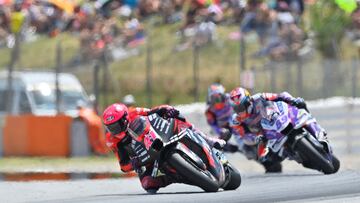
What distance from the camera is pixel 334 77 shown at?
20.8 m

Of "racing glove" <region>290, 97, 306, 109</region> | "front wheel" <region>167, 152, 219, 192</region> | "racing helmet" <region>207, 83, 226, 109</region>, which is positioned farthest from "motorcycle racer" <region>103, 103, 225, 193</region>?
"racing helmet" <region>207, 83, 226, 109</region>

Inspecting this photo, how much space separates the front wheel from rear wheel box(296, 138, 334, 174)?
2781mm

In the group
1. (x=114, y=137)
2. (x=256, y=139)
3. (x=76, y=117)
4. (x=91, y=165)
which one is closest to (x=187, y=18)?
(x=76, y=117)

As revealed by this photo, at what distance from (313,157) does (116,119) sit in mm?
3522

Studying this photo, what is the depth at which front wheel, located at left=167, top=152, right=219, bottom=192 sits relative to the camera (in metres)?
10.7

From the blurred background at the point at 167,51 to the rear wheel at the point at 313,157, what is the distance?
7354mm

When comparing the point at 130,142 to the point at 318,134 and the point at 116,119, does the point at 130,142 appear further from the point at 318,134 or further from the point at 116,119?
the point at 318,134

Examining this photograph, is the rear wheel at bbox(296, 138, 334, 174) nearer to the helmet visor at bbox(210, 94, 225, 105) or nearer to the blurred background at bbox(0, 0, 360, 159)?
the helmet visor at bbox(210, 94, 225, 105)

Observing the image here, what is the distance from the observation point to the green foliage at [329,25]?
76.8ft

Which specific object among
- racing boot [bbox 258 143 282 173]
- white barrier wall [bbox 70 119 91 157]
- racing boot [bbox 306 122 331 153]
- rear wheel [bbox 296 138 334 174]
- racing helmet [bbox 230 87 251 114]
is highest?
racing helmet [bbox 230 87 251 114]

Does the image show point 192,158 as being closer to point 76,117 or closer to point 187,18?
point 76,117

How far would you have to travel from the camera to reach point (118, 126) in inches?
433

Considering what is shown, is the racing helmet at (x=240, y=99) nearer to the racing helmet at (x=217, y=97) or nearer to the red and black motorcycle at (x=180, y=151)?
the red and black motorcycle at (x=180, y=151)

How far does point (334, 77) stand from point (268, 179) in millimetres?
7842
